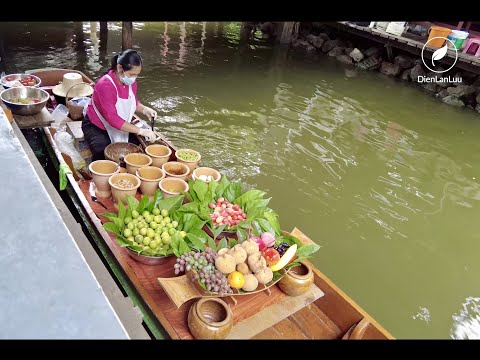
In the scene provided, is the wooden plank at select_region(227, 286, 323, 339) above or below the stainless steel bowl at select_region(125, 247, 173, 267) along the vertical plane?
below

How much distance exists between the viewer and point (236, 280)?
9.77ft

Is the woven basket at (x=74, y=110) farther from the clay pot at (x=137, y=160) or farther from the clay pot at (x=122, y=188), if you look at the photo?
the clay pot at (x=122, y=188)

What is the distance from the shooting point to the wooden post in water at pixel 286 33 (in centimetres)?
1512

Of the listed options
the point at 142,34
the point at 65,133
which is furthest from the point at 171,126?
the point at 142,34

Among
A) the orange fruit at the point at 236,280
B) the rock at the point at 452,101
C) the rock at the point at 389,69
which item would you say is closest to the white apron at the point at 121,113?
the orange fruit at the point at 236,280

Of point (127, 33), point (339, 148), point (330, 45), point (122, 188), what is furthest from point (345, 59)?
point (122, 188)

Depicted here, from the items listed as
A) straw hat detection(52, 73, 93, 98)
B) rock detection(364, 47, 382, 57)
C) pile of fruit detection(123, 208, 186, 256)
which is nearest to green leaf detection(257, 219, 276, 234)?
pile of fruit detection(123, 208, 186, 256)

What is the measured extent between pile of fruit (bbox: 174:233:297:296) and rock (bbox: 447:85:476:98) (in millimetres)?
10789

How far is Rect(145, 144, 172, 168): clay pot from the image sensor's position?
14.4 feet

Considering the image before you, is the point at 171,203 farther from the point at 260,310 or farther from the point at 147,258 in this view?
the point at 260,310

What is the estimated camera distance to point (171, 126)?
8.06m

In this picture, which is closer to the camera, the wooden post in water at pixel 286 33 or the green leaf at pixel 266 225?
the green leaf at pixel 266 225

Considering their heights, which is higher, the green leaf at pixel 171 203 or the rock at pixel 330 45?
the green leaf at pixel 171 203

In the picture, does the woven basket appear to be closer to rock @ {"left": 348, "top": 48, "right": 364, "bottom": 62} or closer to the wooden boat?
the wooden boat
